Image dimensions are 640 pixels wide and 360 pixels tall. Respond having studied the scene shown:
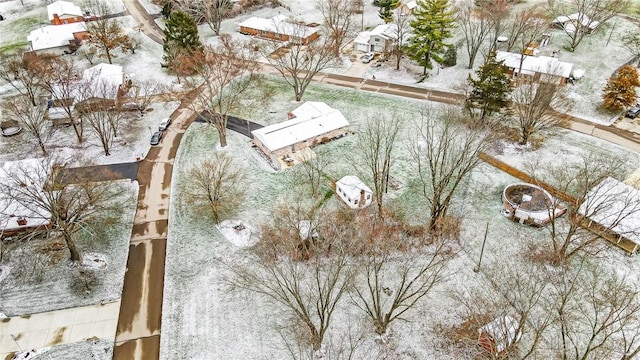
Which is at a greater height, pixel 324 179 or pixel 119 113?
pixel 119 113

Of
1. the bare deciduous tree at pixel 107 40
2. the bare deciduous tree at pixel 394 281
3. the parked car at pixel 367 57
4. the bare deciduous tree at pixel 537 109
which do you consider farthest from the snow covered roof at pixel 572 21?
the bare deciduous tree at pixel 107 40

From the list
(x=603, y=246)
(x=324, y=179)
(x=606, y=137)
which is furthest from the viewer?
(x=606, y=137)

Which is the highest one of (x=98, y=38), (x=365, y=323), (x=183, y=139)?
(x=98, y=38)

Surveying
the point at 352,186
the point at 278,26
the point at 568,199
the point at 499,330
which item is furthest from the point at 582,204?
the point at 278,26

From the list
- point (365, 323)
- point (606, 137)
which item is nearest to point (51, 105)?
point (365, 323)

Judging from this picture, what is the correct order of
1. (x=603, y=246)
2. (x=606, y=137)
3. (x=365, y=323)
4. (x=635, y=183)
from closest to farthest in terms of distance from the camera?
1. (x=365, y=323)
2. (x=603, y=246)
3. (x=635, y=183)
4. (x=606, y=137)

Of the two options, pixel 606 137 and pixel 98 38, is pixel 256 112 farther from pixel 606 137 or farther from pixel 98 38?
pixel 606 137

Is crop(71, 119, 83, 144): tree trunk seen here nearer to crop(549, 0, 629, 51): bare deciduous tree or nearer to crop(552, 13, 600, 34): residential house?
crop(549, 0, 629, 51): bare deciduous tree
